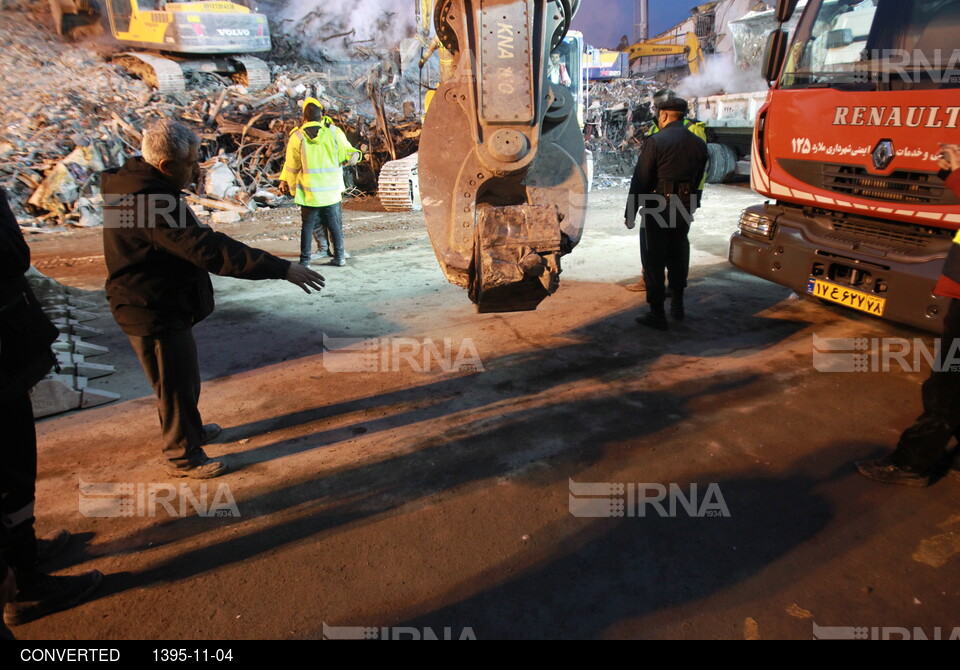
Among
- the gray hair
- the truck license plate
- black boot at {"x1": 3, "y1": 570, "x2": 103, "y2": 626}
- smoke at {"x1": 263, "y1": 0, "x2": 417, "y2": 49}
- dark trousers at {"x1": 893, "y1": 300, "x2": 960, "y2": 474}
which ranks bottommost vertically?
black boot at {"x1": 3, "y1": 570, "x2": 103, "y2": 626}

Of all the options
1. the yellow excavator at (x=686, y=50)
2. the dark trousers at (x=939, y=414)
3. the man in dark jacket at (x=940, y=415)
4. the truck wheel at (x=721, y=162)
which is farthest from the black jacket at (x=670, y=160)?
the yellow excavator at (x=686, y=50)

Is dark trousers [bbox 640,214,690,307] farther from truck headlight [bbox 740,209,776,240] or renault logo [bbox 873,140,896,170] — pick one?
renault logo [bbox 873,140,896,170]

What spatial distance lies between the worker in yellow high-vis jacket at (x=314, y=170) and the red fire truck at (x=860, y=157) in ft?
15.9

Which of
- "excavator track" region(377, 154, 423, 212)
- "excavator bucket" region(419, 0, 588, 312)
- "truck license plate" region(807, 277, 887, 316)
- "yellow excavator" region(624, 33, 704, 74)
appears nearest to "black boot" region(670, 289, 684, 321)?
"truck license plate" region(807, 277, 887, 316)

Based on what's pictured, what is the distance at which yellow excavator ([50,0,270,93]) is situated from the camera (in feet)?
64.3

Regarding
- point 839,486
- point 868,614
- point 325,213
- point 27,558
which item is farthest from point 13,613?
point 325,213

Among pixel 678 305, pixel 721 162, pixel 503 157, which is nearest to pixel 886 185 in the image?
pixel 678 305

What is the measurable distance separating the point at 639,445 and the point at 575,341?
1686mm

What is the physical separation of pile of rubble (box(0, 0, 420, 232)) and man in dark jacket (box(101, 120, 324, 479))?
28.9 ft

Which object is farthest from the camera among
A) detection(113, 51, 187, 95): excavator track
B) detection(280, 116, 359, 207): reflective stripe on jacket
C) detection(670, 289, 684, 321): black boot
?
detection(113, 51, 187, 95): excavator track

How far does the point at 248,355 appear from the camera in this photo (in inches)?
190

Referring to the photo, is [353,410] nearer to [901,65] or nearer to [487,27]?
[487,27]

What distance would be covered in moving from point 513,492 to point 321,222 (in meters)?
5.52

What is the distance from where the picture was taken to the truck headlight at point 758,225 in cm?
486
